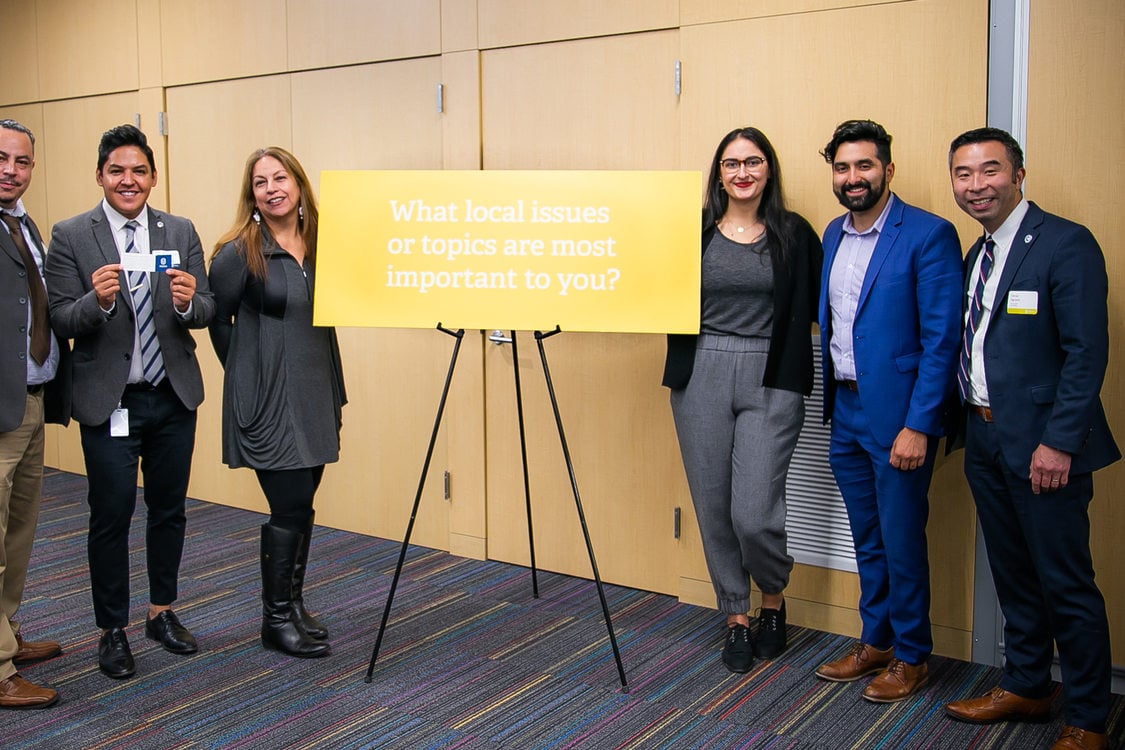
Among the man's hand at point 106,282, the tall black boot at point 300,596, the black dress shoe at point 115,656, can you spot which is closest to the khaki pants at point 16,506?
the black dress shoe at point 115,656

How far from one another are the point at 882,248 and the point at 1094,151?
66 centimetres

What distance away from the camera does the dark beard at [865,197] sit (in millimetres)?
2922

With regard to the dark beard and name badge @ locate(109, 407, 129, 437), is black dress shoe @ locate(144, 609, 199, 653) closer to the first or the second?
name badge @ locate(109, 407, 129, 437)

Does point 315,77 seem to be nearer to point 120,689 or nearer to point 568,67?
point 568,67

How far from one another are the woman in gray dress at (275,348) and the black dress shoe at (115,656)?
0.49m

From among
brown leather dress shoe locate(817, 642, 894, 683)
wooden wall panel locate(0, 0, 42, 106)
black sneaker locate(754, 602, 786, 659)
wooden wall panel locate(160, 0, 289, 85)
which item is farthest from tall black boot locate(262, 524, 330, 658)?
wooden wall panel locate(0, 0, 42, 106)

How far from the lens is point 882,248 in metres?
2.93

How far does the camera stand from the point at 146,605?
3875mm

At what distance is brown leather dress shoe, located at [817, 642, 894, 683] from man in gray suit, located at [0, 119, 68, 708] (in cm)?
233

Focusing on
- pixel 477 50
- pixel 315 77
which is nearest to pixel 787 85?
pixel 477 50

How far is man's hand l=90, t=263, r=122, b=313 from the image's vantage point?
293 centimetres

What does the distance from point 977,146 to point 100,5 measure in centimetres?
492

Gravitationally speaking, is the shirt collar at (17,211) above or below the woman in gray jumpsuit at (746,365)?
above

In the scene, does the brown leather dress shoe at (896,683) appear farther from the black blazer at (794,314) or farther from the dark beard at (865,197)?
the dark beard at (865,197)
